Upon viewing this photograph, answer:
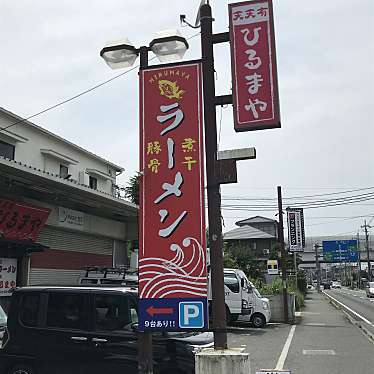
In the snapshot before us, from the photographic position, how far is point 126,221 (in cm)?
2048

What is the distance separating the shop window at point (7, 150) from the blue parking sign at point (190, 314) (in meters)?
15.3

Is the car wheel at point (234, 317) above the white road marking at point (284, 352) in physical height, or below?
above

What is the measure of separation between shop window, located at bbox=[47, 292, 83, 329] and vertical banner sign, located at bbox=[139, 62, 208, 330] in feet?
7.61

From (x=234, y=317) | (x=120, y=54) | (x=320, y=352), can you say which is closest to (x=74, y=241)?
(x=234, y=317)

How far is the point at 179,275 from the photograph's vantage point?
5.68 m

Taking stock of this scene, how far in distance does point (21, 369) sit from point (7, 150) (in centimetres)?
1333

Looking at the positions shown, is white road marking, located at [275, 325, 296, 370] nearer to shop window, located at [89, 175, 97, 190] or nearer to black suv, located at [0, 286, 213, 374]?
black suv, located at [0, 286, 213, 374]

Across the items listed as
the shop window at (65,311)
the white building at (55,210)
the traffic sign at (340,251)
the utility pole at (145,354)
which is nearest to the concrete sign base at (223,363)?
the utility pole at (145,354)

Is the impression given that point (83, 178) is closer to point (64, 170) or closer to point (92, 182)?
point (92, 182)

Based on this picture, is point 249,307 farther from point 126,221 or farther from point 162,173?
point 162,173

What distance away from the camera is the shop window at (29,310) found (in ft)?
25.8

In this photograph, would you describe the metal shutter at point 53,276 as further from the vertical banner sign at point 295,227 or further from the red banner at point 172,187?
the vertical banner sign at point 295,227

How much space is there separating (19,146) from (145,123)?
1544 cm

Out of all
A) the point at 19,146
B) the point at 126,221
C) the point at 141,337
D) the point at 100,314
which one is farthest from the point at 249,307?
the point at 141,337
